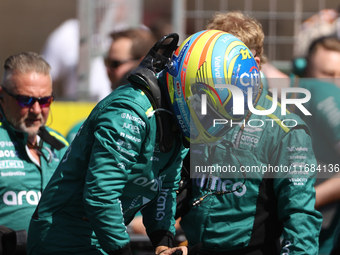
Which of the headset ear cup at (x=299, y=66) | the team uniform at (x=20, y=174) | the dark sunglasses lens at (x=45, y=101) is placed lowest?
the team uniform at (x=20, y=174)

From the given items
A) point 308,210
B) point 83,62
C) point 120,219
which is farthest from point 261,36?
point 83,62

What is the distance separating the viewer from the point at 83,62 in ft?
20.0

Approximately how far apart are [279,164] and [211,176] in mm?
405

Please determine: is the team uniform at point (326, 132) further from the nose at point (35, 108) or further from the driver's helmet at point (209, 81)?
the nose at point (35, 108)

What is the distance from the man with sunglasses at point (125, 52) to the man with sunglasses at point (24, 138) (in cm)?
143

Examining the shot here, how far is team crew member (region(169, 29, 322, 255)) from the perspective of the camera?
9.43ft

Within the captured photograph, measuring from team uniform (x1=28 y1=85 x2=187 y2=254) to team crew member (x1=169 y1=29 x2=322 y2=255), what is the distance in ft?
1.37

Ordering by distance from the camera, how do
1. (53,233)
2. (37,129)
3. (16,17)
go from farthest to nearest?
(16,17) < (37,129) < (53,233)

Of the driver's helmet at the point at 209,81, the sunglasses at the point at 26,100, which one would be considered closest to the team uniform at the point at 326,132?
the driver's helmet at the point at 209,81

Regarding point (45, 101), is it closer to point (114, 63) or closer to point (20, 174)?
point (20, 174)

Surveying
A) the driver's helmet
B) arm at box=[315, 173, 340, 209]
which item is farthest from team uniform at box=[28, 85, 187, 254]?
arm at box=[315, 173, 340, 209]

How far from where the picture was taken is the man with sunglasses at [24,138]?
3.57 meters

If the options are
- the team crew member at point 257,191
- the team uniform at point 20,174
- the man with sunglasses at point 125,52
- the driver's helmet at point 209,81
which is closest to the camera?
the driver's helmet at point 209,81

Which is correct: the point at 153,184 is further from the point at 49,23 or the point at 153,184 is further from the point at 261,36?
the point at 49,23
